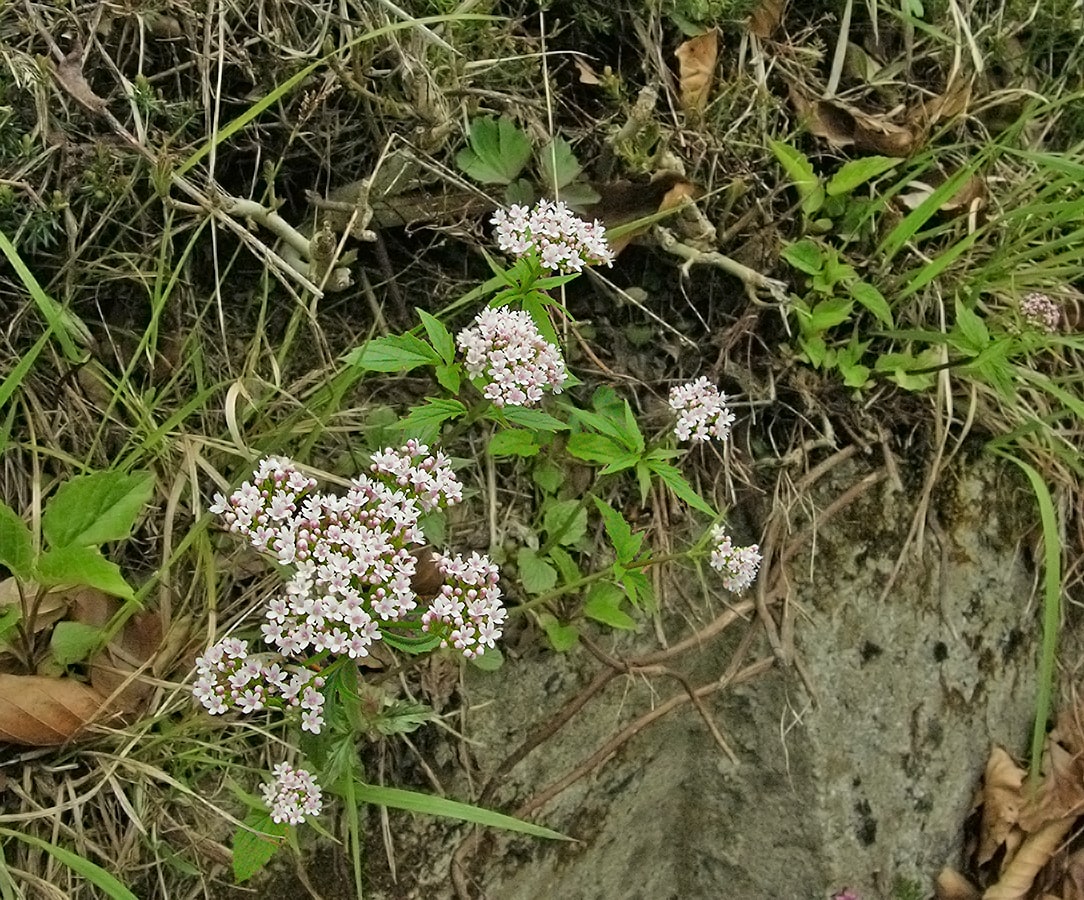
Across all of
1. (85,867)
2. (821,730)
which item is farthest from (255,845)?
(821,730)

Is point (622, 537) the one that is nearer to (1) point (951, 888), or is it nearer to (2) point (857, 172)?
(2) point (857, 172)

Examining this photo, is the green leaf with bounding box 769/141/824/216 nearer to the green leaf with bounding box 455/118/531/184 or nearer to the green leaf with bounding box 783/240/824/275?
the green leaf with bounding box 783/240/824/275

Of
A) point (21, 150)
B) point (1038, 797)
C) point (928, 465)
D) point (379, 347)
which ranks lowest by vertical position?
point (1038, 797)

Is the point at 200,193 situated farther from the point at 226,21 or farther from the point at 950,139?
the point at 950,139

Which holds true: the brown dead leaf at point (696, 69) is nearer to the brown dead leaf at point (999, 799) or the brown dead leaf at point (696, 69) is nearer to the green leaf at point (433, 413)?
the green leaf at point (433, 413)

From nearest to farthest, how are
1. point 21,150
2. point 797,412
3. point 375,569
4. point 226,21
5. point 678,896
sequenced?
point 375,569 < point 21,150 < point 226,21 < point 797,412 < point 678,896

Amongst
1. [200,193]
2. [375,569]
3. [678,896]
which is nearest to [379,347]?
[375,569]

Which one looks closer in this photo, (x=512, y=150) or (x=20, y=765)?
(x=20, y=765)

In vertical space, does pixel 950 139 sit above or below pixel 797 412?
above
